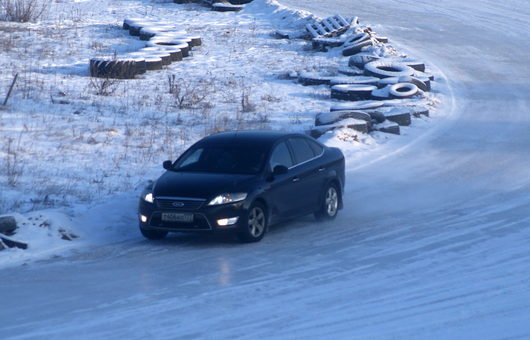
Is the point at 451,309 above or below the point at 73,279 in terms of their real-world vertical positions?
above

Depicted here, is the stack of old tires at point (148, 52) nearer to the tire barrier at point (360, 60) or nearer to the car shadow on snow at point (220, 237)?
the tire barrier at point (360, 60)

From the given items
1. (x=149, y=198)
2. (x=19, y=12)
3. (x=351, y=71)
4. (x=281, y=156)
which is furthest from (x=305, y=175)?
(x=19, y=12)

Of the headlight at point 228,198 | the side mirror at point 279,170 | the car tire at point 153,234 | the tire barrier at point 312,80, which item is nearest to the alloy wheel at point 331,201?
the side mirror at point 279,170

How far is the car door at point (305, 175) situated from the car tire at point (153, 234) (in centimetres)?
196

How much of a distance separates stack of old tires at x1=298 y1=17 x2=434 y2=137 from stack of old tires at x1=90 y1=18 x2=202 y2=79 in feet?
14.6

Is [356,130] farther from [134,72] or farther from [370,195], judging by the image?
[134,72]

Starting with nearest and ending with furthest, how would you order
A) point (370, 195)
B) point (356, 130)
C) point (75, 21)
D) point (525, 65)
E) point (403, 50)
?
1. point (370, 195)
2. point (356, 130)
3. point (525, 65)
4. point (403, 50)
5. point (75, 21)

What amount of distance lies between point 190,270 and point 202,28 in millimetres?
28468

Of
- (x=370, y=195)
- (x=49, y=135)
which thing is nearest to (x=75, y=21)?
(x=49, y=135)

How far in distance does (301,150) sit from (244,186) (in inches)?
66.2

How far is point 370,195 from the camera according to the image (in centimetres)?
1568

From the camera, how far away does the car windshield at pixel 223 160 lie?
42.5 feet

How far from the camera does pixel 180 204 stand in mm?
12250

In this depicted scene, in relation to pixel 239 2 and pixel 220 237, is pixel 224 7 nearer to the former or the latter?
pixel 239 2
